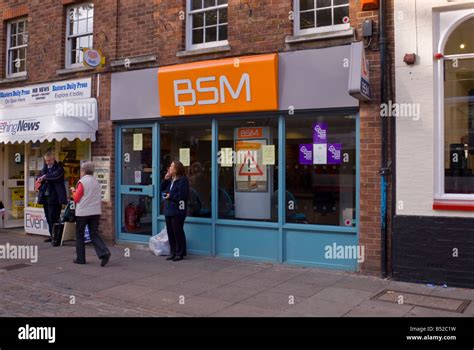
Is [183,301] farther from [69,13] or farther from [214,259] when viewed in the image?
[69,13]

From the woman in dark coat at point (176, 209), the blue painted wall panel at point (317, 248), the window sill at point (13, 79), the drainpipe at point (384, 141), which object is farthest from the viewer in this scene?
the window sill at point (13, 79)

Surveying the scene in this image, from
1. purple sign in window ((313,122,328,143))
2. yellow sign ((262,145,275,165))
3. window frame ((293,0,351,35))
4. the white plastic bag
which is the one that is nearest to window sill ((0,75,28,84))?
the white plastic bag

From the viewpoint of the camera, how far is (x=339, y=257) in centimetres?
772

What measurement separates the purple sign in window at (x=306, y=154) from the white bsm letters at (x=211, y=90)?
1228 mm

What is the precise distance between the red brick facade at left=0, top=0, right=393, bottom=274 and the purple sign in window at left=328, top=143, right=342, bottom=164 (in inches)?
19.1

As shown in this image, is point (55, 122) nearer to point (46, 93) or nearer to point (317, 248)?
point (46, 93)

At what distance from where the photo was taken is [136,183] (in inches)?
395

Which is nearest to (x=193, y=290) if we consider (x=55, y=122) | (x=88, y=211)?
(x=88, y=211)

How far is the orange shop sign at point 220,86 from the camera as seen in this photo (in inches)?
317

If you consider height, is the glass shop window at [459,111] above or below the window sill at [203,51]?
below

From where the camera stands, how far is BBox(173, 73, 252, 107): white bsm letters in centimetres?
827

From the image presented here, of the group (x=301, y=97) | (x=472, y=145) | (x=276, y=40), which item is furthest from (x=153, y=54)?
(x=472, y=145)

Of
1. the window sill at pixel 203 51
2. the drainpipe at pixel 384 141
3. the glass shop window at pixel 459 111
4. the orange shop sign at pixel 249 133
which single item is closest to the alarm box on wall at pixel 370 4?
the drainpipe at pixel 384 141

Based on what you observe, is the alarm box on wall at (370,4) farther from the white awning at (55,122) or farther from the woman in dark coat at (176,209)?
the white awning at (55,122)
